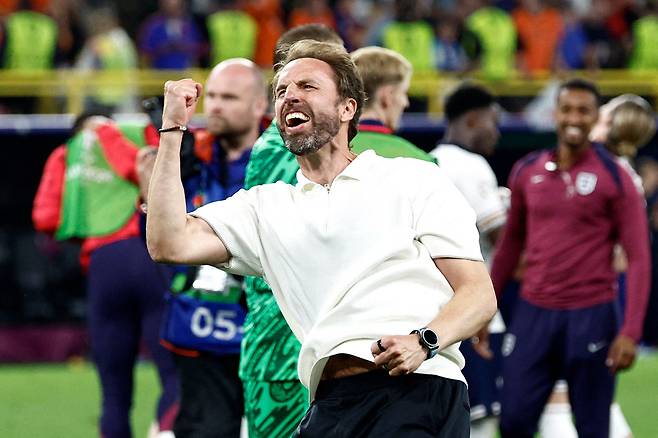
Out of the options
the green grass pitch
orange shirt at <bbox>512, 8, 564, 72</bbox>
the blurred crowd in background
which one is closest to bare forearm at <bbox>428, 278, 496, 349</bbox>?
the green grass pitch

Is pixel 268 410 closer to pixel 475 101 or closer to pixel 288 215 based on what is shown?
pixel 288 215

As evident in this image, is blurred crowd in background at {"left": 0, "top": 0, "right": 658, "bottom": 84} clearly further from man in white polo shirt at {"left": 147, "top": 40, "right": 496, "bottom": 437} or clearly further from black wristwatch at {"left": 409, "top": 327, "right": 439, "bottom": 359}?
black wristwatch at {"left": 409, "top": 327, "right": 439, "bottom": 359}

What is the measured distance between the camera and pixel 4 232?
17.5 metres

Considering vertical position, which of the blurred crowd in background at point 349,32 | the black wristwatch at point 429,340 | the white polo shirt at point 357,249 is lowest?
the blurred crowd in background at point 349,32

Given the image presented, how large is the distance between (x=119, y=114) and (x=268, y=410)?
12.5m

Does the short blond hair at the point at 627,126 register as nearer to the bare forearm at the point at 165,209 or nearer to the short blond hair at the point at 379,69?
the short blond hair at the point at 379,69

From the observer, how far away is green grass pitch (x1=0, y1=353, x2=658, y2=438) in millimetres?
11398

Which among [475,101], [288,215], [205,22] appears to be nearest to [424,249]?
[288,215]

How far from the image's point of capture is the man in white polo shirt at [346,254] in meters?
4.36

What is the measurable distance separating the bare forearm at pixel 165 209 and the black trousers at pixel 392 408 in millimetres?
658

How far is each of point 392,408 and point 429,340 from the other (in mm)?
320

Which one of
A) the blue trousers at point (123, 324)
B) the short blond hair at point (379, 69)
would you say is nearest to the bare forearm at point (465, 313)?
the short blond hair at point (379, 69)

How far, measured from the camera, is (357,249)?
4434mm

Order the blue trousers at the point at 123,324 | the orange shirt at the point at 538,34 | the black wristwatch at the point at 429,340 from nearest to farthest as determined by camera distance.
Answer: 1. the black wristwatch at the point at 429,340
2. the blue trousers at the point at 123,324
3. the orange shirt at the point at 538,34
